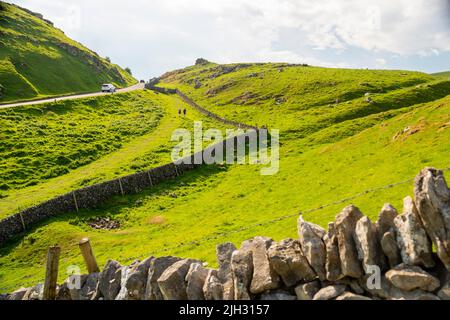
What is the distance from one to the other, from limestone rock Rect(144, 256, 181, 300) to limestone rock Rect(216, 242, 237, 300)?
7.75 ft

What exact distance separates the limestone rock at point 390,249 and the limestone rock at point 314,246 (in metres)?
2.09

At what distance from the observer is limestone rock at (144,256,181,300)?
15594 millimetres

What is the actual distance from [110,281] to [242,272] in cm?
676

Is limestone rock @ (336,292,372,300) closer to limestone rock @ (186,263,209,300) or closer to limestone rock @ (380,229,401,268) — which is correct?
limestone rock @ (380,229,401,268)

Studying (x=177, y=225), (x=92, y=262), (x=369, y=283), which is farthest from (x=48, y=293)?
(x=177, y=225)

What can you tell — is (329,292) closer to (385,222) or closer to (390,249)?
(390,249)

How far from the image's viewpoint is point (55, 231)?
127ft

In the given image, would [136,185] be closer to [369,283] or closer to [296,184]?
[296,184]

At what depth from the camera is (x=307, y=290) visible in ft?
42.5

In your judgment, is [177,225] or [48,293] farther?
[177,225]

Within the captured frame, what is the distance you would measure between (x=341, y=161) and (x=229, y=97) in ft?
291

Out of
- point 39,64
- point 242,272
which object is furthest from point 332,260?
point 39,64

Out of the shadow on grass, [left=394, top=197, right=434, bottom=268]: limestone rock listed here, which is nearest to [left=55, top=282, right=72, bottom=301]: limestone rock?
[left=394, top=197, right=434, bottom=268]: limestone rock

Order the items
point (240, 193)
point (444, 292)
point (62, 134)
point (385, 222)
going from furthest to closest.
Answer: point (62, 134), point (240, 193), point (385, 222), point (444, 292)
